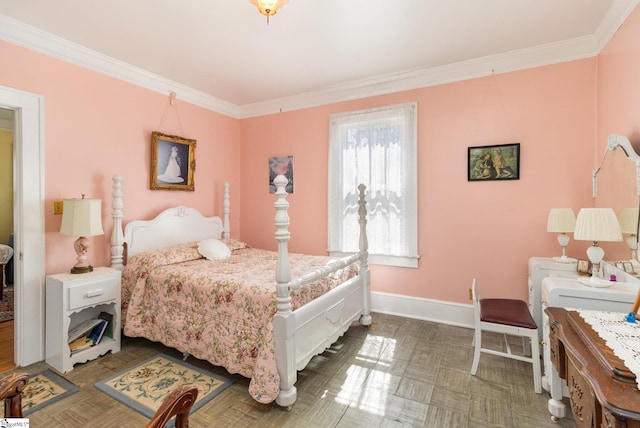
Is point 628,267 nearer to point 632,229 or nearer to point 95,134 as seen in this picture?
point 632,229

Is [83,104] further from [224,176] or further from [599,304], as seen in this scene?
[599,304]

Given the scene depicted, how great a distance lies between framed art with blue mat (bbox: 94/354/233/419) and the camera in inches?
82.3

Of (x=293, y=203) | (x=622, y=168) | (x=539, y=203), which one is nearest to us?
(x=622, y=168)

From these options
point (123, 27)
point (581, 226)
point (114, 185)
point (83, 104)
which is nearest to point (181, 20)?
point (123, 27)

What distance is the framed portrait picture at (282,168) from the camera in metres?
4.30

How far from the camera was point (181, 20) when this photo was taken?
8.07ft

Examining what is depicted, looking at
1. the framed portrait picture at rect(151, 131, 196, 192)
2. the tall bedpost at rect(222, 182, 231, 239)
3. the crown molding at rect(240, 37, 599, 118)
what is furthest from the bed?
the crown molding at rect(240, 37, 599, 118)

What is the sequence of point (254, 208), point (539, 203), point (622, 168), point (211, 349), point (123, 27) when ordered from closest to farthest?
point (622, 168) < point (211, 349) < point (123, 27) < point (539, 203) < point (254, 208)

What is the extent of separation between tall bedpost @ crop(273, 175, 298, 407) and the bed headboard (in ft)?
6.66

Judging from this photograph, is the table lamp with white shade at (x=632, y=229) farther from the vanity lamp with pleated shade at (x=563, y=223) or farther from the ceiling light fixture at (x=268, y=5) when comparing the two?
the ceiling light fixture at (x=268, y=5)

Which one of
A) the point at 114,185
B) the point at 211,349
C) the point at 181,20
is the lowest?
the point at 211,349

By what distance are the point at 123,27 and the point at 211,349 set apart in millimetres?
2752

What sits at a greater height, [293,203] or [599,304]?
[293,203]

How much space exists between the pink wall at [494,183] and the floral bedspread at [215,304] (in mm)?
1058
